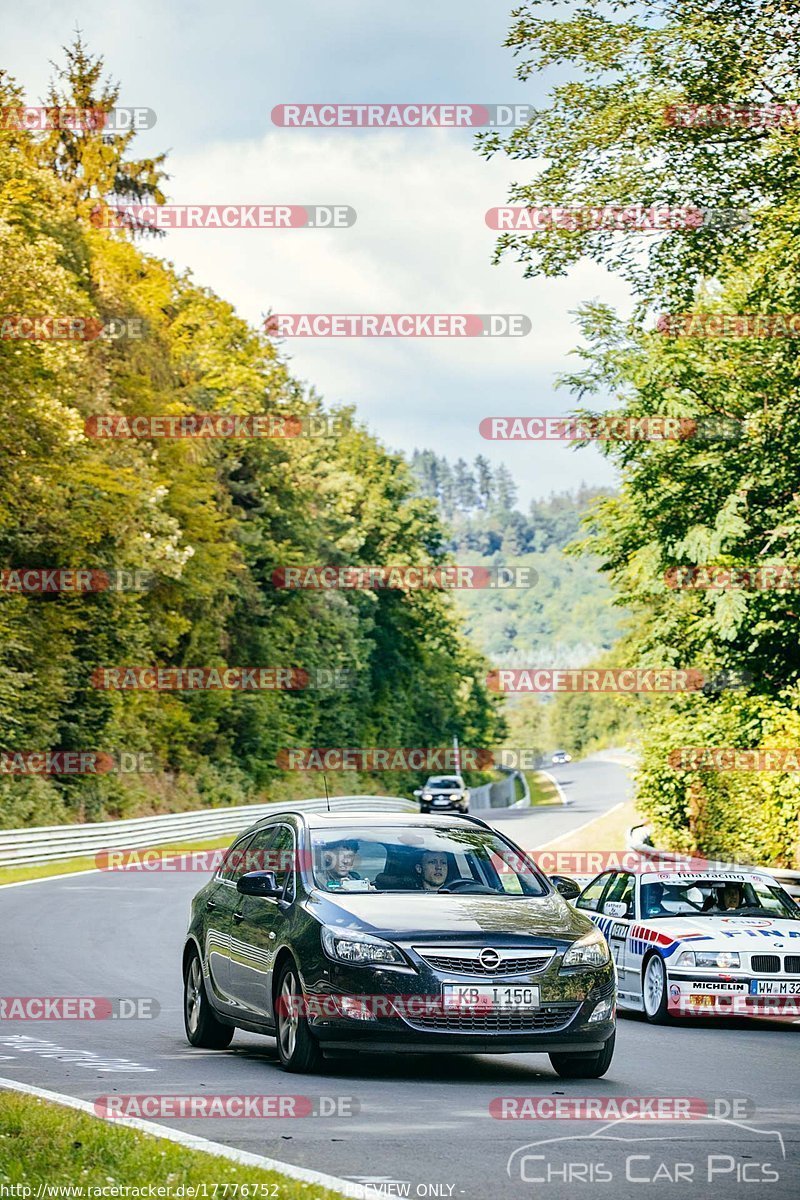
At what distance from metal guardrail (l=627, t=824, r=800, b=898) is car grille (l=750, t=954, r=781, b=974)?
2.49 metres

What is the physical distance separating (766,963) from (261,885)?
5564 mm

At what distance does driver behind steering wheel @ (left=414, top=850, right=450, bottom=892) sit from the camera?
10.4 meters

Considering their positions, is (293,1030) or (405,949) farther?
(293,1030)

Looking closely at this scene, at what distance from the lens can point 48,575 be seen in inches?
1791

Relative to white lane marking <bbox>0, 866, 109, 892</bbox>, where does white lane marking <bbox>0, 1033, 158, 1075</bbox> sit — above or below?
above
